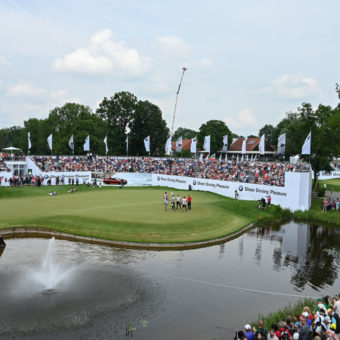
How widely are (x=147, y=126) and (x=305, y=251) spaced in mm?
65908

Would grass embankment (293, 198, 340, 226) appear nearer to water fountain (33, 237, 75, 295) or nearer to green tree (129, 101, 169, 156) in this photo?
water fountain (33, 237, 75, 295)

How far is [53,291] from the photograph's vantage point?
62.6 feet

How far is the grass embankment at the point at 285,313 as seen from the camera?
1617cm

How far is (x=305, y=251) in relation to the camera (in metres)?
29.5

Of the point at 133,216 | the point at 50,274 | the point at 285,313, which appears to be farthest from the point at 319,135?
the point at 50,274

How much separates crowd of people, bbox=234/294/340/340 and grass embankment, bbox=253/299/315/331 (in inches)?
60.2

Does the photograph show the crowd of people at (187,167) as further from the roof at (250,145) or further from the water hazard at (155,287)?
the roof at (250,145)

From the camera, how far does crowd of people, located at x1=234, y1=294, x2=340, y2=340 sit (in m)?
13.1

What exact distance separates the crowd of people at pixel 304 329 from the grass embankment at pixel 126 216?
15770mm

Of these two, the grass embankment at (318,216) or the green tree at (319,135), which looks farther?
the green tree at (319,135)

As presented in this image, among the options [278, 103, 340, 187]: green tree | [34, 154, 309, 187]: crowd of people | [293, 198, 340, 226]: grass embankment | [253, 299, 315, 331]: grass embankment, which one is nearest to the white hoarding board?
[293, 198, 340, 226]: grass embankment

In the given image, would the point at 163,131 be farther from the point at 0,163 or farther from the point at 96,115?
the point at 0,163

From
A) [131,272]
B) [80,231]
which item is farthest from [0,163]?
[131,272]

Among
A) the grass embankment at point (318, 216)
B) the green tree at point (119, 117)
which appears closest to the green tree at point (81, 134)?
the green tree at point (119, 117)
